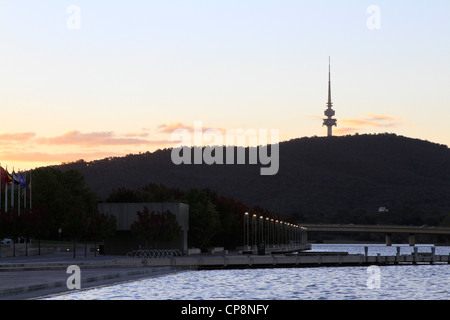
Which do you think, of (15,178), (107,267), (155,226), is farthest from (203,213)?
(107,267)

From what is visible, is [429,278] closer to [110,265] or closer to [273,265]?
[273,265]

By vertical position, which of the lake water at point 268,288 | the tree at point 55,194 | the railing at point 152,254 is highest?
the tree at point 55,194

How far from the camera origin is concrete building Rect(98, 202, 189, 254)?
125 m

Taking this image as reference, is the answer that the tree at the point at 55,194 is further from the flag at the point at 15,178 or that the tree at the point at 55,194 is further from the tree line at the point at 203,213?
the flag at the point at 15,178

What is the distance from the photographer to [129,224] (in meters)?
125

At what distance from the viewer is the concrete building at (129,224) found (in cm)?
12481

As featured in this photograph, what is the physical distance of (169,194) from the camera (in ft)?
551

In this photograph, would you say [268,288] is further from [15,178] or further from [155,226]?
[15,178]

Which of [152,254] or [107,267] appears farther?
[152,254]

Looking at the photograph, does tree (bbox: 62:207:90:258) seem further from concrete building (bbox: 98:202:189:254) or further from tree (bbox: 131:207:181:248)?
concrete building (bbox: 98:202:189:254)

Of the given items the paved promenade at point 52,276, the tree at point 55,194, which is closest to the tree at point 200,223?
the tree at point 55,194
